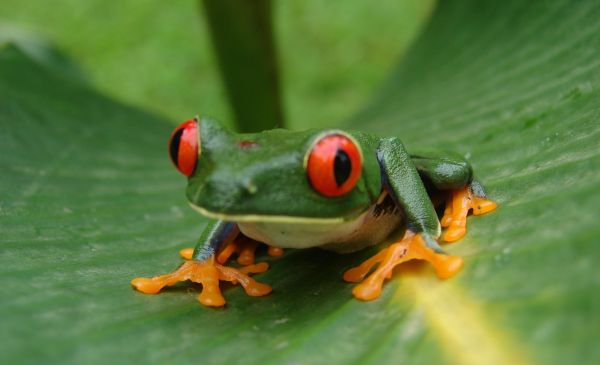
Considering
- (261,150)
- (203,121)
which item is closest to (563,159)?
(261,150)

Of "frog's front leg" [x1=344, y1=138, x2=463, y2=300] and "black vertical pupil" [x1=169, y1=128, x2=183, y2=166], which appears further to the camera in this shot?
"black vertical pupil" [x1=169, y1=128, x2=183, y2=166]

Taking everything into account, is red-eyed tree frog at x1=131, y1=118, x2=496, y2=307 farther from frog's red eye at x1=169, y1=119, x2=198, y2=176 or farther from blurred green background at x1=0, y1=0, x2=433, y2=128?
blurred green background at x1=0, y1=0, x2=433, y2=128

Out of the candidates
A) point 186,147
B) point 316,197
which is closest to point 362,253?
point 316,197

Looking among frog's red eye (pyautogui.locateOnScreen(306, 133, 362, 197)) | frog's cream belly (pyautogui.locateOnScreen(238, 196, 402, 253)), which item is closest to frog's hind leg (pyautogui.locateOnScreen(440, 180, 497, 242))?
frog's cream belly (pyautogui.locateOnScreen(238, 196, 402, 253))

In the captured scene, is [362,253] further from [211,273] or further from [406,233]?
[211,273]

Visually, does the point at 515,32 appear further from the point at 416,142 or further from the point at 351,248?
A: the point at 351,248

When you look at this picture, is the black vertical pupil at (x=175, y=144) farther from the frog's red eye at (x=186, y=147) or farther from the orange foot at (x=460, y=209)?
the orange foot at (x=460, y=209)
